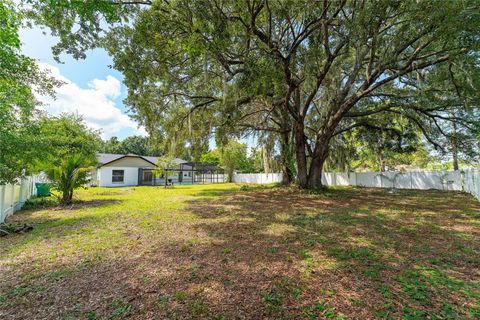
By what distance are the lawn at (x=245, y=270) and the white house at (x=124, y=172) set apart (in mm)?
16079

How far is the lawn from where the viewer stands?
2.08m

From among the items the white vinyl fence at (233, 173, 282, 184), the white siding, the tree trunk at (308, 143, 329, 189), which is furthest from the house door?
the tree trunk at (308, 143, 329, 189)

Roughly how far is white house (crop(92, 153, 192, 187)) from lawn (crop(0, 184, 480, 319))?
16079mm

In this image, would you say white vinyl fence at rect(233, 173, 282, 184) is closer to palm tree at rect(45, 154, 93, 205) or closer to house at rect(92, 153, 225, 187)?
house at rect(92, 153, 225, 187)

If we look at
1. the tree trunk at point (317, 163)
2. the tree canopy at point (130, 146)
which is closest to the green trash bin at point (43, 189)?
the tree trunk at point (317, 163)

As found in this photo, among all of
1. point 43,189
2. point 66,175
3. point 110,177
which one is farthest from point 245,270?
point 110,177

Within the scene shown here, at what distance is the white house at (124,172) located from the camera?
766 inches

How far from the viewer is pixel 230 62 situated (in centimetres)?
734

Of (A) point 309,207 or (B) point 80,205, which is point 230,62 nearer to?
(A) point 309,207

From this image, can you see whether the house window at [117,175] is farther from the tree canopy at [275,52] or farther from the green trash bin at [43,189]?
the tree canopy at [275,52]

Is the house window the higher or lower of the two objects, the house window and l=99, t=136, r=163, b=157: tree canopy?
the lower

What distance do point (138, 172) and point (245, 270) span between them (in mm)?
22094

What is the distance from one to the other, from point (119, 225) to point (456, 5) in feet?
28.2

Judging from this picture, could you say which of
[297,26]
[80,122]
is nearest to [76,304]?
[297,26]
